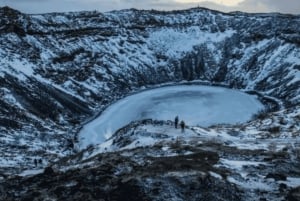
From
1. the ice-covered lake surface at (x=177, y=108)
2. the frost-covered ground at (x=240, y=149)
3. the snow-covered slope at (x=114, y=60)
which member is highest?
the snow-covered slope at (x=114, y=60)

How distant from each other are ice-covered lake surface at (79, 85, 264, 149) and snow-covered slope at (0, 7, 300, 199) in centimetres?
416

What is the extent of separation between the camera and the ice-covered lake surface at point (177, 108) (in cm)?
10275

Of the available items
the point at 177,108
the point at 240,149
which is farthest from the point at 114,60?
the point at 240,149

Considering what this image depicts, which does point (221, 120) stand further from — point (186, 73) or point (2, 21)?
point (2, 21)

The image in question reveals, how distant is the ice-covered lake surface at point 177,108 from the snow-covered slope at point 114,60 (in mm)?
4161

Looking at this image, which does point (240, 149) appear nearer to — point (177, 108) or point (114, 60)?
point (177, 108)

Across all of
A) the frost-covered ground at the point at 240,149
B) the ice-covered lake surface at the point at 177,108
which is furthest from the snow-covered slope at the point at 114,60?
the frost-covered ground at the point at 240,149

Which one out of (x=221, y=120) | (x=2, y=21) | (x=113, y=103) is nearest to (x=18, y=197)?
(x=221, y=120)

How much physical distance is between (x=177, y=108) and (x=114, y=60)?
3823 cm

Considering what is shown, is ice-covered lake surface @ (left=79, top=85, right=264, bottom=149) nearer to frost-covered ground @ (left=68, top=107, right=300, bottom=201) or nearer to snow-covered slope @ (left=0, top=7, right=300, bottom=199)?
snow-covered slope @ (left=0, top=7, right=300, bottom=199)

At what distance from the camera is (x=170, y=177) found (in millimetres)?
30203

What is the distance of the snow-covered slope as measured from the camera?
341 feet

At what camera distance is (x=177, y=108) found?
374 ft

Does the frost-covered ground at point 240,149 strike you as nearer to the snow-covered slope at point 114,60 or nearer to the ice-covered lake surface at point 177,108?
the snow-covered slope at point 114,60
